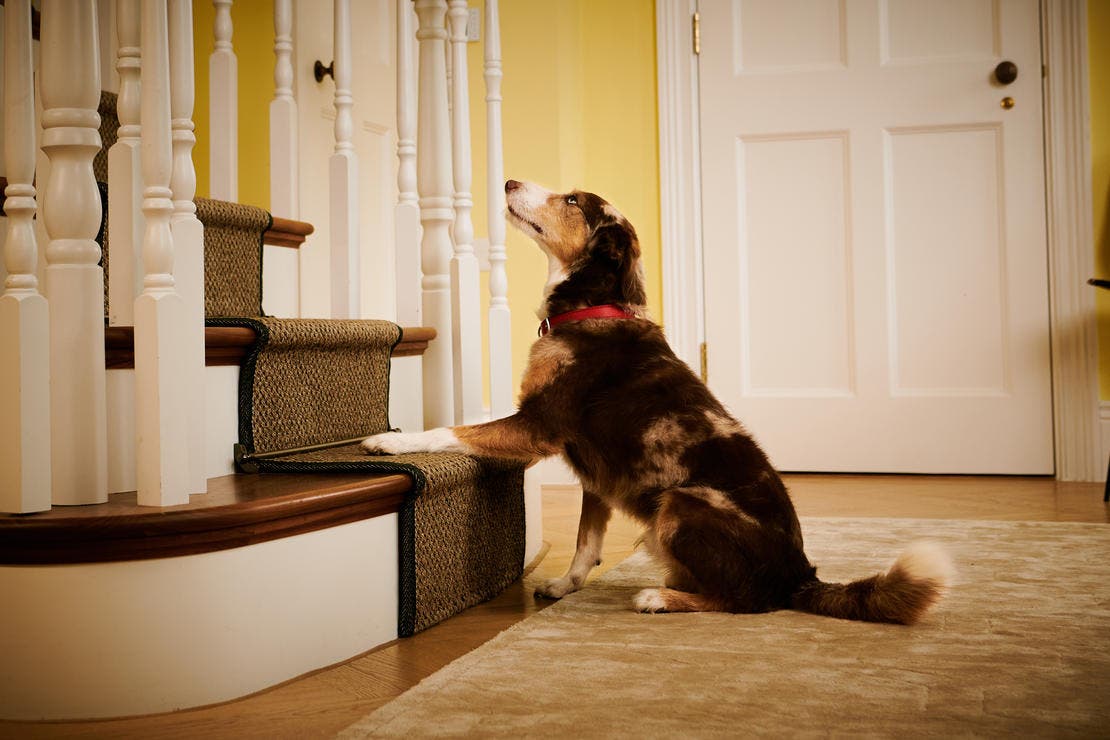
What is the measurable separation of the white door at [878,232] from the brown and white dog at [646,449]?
199cm

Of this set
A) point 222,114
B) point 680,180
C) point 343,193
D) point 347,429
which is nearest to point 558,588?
point 347,429

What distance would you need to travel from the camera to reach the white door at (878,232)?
3768mm

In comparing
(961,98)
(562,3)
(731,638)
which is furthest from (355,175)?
(961,98)

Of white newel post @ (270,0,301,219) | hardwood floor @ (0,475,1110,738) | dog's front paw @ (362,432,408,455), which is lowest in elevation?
hardwood floor @ (0,475,1110,738)

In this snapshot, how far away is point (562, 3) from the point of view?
13.1ft

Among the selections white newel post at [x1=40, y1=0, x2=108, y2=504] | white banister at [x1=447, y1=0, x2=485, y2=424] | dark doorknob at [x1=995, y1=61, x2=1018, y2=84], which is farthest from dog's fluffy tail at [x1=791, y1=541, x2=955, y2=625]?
dark doorknob at [x1=995, y1=61, x2=1018, y2=84]

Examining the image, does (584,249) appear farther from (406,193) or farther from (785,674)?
(785,674)

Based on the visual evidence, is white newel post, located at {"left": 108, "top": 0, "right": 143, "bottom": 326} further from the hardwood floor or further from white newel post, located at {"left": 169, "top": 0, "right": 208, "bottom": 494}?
the hardwood floor

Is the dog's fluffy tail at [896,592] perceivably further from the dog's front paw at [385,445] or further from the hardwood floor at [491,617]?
the dog's front paw at [385,445]

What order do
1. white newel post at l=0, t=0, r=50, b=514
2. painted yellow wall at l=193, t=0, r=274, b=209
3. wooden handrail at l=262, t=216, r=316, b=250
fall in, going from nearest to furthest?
1. white newel post at l=0, t=0, r=50, b=514
2. wooden handrail at l=262, t=216, r=316, b=250
3. painted yellow wall at l=193, t=0, r=274, b=209

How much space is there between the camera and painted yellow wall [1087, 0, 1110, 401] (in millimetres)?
3658

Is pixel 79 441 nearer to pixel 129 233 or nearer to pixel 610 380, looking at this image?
pixel 129 233

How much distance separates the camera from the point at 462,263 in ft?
8.04

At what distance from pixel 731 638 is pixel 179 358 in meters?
1.00
